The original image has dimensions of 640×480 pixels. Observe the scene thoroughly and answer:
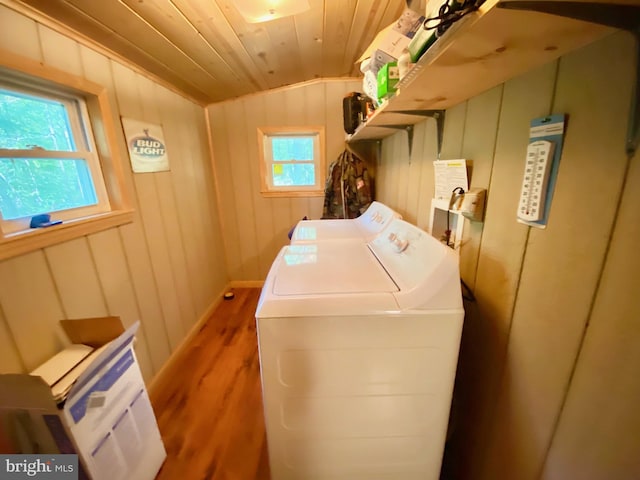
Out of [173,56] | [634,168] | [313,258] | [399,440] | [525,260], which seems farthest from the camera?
[173,56]

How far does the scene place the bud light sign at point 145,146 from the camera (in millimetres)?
1629

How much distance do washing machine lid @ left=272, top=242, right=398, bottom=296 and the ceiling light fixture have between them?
43.5 inches

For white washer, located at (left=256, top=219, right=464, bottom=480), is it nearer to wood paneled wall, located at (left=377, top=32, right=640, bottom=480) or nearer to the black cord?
wood paneled wall, located at (left=377, top=32, right=640, bottom=480)

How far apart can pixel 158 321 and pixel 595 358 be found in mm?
2191

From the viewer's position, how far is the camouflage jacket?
243 centimetres

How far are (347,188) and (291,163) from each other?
2.60 ft

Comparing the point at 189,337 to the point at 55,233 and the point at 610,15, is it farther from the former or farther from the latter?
the point at 610,15

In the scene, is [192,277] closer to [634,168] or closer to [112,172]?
[112,172]

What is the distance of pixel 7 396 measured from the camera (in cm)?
88

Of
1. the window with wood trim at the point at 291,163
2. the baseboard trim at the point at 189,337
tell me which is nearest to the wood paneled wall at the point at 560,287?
the baseboard trim at the point at 189,337

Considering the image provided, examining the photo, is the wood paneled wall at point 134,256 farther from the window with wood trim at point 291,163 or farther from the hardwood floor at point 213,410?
the window with wood trim at point 291,163

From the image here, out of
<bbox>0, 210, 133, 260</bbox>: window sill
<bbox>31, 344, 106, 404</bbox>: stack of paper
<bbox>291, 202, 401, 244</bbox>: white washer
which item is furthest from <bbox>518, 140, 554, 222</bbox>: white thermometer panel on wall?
<bbox>0, 210, 133, 260</bbox>: window sill

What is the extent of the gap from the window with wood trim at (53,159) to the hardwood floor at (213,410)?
46.0 inches

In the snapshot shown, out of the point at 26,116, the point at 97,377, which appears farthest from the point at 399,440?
the point at 26,116
